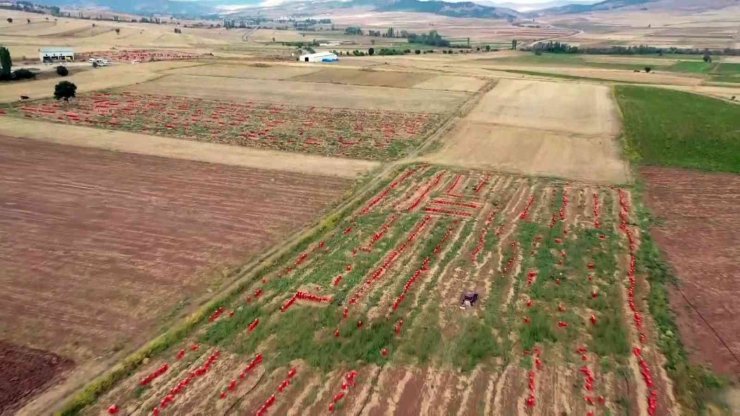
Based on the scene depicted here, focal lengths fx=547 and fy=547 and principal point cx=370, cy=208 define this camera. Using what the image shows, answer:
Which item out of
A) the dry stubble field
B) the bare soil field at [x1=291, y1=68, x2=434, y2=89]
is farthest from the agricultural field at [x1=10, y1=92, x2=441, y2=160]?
the bare soil field at [x1=291, y1=68, x2=434, y2=89]

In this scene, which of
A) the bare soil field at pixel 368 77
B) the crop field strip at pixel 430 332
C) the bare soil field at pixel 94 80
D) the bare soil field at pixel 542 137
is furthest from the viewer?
the bare soil field at pixel 368 77

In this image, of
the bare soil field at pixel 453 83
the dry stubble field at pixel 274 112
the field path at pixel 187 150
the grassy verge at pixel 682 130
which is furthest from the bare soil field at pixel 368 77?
the field path at pixel 187 150

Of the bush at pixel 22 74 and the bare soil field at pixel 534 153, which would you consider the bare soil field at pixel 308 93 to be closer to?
the bare soil field at pixel 534 153

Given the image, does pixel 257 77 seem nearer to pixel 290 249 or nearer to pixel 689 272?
pixel 290 249

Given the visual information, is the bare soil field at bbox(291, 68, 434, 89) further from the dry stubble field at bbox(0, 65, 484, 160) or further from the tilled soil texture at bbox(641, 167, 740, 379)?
the tilled soil texture at bbox(641, 167, 740, 379)

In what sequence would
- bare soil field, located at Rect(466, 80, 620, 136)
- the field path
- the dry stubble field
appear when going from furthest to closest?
bare soil field, located at Rect(466, 80, 620, 136), the dry stubble field, the field path

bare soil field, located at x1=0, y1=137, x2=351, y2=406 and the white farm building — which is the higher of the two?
the white farm building
